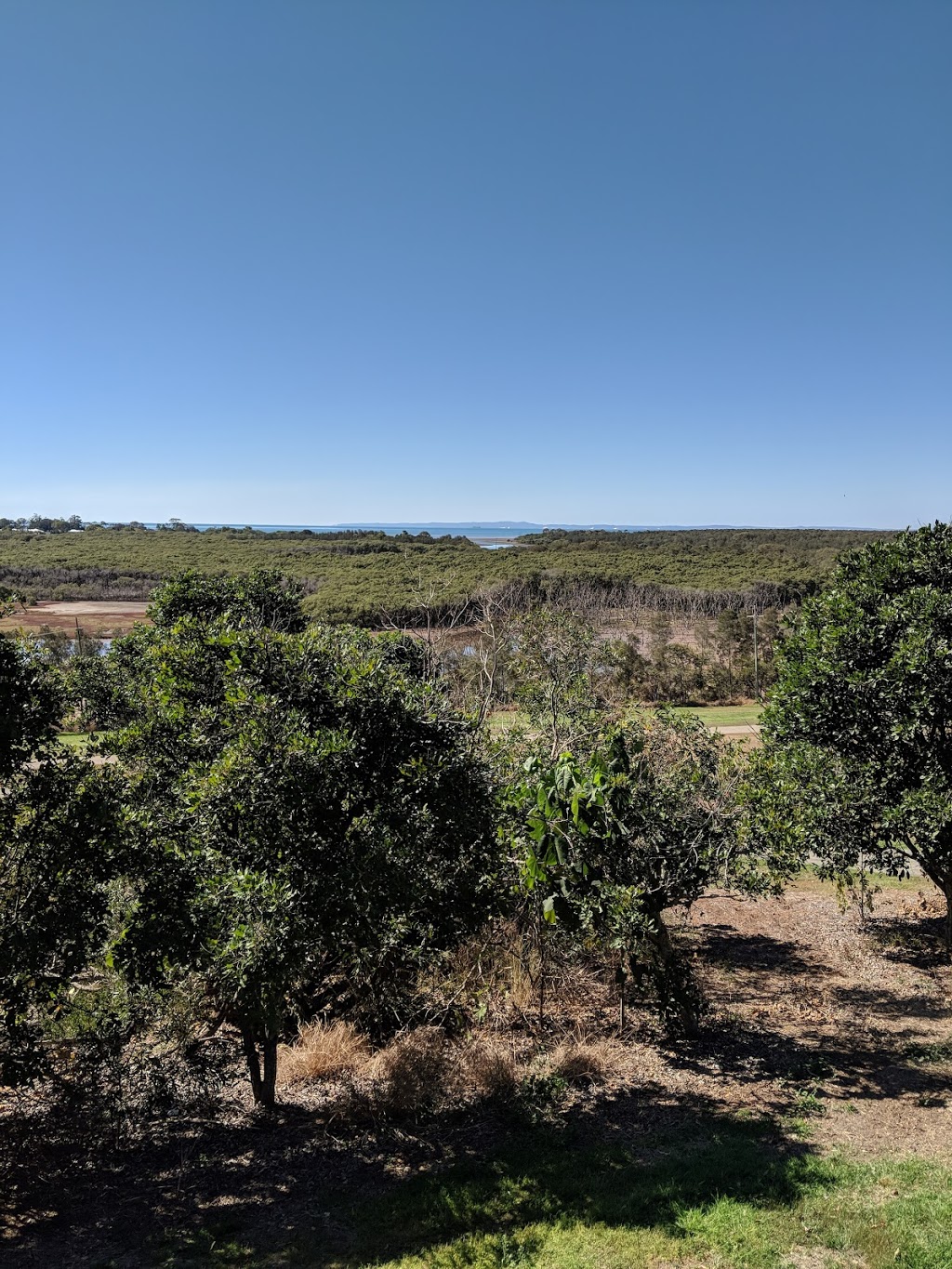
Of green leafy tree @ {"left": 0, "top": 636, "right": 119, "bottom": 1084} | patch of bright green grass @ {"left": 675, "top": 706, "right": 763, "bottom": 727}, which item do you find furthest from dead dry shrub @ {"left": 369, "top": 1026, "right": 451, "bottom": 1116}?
patch of bright green grass @ {"left": 675, "top": 706, "right": 763, "bottom": 727}

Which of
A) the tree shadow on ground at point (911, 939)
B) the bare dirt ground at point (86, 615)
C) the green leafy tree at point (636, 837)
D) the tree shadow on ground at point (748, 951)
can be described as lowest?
the tree shadow on ground at point (748, 951)

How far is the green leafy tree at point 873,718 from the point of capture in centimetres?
859

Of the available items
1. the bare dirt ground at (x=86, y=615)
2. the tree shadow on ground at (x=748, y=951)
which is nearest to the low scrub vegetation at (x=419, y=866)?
the tree shadow on ground at (x=748, y=951)

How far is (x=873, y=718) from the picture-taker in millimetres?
9172

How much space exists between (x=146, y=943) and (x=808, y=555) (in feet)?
309

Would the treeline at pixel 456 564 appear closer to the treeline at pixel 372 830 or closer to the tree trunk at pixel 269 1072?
the treeline at pixel 372 830

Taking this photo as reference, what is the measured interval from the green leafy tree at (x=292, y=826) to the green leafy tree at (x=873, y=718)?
3926mm

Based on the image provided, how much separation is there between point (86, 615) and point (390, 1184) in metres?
59.4

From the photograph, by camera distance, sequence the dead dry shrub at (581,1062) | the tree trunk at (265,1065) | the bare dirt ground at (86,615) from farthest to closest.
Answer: the bare dirt ground at (86,615) → the dead dry shrub at (581,1062) → the tree trunk at (265,1065)

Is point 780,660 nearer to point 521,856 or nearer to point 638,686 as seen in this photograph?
point 521,856

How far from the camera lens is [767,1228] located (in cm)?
555

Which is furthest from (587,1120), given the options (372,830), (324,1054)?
(372,830)

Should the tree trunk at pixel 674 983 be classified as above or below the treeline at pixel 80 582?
below

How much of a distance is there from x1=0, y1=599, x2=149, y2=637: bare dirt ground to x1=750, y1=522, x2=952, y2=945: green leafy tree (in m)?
39.1
